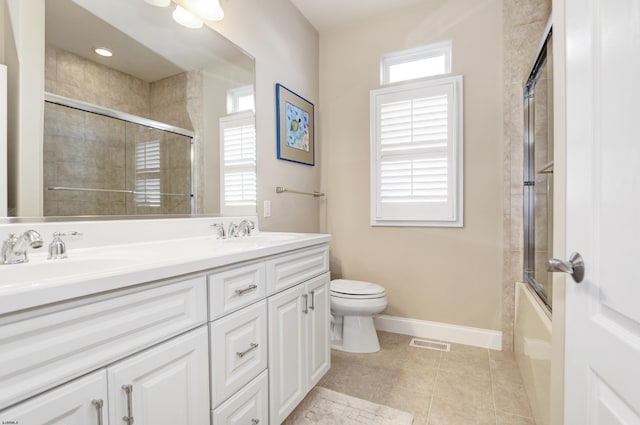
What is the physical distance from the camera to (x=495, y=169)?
2223mm

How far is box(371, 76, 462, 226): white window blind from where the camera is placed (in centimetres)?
231

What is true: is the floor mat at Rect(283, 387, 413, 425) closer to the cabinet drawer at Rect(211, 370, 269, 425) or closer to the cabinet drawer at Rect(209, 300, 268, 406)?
the cabinet drawer at Rect(211, 370, 269, 425)

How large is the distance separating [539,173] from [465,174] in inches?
21.4

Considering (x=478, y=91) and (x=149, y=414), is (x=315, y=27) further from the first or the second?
(x=149, y=414)

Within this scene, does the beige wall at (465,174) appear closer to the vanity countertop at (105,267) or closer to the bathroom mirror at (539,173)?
the bathroom mirror at (539,173)

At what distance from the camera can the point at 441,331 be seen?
2393mm

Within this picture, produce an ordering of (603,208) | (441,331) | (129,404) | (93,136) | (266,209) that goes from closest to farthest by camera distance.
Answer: (603,208) < (129,404) < (93,136) < (266,209) < (441,331)

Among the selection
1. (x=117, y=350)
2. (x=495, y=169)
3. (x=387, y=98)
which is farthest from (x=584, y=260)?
(x=387, y=98)

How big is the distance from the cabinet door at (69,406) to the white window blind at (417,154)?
2.16 meters

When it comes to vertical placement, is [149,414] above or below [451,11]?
below

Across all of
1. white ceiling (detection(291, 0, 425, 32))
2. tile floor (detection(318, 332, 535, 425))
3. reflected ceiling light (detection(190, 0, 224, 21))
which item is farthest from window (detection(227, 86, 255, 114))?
tile floor (detection(318, 332, 535, 425))

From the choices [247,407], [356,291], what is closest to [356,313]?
[356,291]

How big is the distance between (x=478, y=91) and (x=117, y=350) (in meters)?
2.53

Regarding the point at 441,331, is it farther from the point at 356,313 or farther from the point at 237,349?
the point at 237,349
